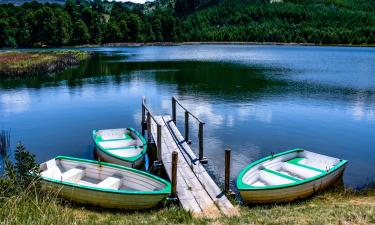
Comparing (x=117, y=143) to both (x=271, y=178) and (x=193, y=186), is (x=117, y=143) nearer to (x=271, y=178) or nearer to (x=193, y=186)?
(x=193, y=186)

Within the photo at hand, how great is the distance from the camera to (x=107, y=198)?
14375 millimetres

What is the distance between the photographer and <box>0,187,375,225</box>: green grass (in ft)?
31.1

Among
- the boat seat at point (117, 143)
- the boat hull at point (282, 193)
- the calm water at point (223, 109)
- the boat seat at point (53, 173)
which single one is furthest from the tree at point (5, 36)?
the boat hull at point (282, 193)

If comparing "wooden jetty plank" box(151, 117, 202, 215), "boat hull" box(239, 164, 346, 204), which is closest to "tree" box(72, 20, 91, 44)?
"wooden jetty plank" box(151, 117, 202, 215)

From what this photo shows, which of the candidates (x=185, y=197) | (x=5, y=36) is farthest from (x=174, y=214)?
(x=5, y=36)

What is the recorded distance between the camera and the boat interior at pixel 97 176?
50.6 feet

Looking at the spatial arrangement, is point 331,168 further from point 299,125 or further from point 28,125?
point 28,125

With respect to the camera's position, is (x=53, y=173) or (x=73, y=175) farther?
(x=53, y=173)

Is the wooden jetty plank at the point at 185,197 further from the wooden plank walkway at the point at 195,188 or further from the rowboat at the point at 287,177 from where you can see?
the rowboat at the point at 287,177

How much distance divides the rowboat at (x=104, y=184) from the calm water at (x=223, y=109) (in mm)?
4687

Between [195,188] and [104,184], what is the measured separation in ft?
12.7

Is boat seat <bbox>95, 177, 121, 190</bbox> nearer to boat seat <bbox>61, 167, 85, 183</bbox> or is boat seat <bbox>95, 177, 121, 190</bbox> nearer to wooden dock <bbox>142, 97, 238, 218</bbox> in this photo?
boat seat <bbox>61, 167, 85, 183</bbox>

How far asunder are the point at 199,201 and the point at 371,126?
64.8 ft

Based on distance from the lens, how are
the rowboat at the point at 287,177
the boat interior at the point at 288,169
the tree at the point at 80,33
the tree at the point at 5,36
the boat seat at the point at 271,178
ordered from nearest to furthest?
1. the rowboat at the point at 287,177
2. the boat seat at the point at 271,178
3. the boat interior at the point at 288,169
4. the tree at the point at 5,36
5. the tree at the point at 80,33
